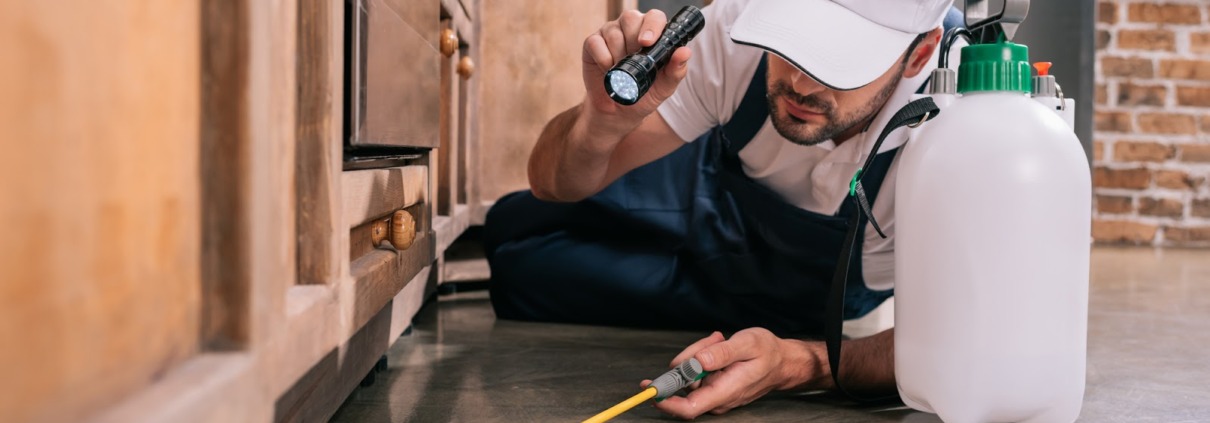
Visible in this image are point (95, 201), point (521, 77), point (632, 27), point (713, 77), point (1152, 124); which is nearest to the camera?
point (95, 201)

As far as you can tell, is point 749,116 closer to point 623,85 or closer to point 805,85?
point 805,85

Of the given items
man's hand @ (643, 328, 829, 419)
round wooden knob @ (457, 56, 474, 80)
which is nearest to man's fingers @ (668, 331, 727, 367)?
man's hand @ (643, 328, 829, 419)

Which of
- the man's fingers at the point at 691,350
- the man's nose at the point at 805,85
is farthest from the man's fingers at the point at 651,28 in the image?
the man's fingers at the point at 691,350

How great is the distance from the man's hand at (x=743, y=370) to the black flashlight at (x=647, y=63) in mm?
266

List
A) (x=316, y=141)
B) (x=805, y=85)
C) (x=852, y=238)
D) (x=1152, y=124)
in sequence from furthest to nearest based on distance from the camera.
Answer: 1. (x=1152, y=124)
2. (x=805, y=85)
3. (x=852, y=238)
4. (x=316, y=141)

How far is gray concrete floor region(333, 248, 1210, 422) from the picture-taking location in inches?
38.3

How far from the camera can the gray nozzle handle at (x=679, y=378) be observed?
92 centimetres

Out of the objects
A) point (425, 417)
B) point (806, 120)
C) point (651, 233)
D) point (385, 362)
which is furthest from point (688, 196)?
point (425, 417)

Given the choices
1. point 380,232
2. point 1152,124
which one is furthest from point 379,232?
point 1152,124

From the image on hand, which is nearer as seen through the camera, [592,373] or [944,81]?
[944,81]

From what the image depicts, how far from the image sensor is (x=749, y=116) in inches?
52.2

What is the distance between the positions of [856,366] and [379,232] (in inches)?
19.8

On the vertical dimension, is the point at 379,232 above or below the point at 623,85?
below

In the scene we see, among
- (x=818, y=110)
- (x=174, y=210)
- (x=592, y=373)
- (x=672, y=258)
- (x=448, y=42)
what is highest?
(x=448, y=42)
